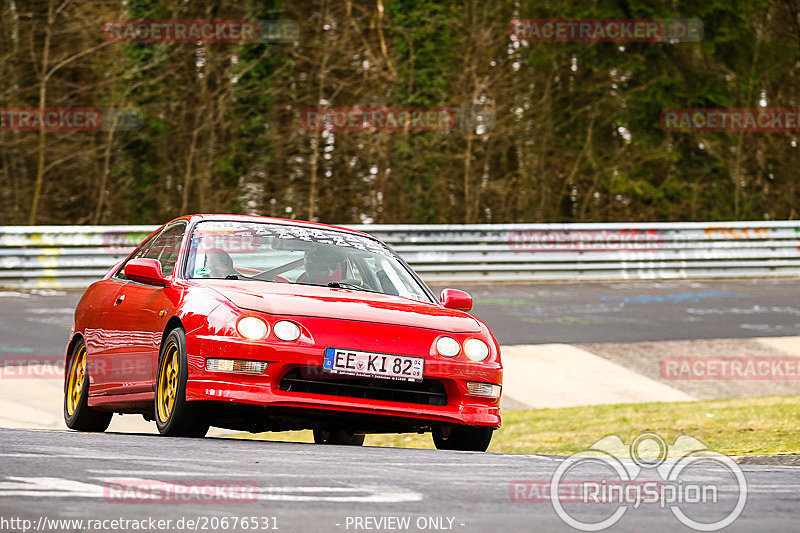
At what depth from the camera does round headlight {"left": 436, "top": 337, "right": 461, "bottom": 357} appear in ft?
25.0

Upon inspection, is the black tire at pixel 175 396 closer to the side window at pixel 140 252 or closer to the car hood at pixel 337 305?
the car hood at pixel 337 305

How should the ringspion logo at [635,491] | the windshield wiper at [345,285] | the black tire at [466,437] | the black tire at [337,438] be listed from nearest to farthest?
the ringspion logo at [635,491] → the black tire at [466,437] → the windshield wiper at [345,285] → the black tire at [337,438]

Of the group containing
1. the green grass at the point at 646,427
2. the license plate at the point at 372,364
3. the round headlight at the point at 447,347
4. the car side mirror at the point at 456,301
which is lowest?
the green grass at the point at 646,427

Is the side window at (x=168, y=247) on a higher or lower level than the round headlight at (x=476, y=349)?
higher

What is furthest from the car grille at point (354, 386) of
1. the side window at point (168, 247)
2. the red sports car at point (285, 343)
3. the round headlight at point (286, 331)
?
the side window at point (168, 247)

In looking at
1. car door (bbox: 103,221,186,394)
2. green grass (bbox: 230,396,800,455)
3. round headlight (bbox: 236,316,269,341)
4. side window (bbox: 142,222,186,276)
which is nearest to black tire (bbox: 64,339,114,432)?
car door (bbox: 103,221,186,394)

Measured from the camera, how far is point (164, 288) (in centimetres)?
814

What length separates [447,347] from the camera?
7.67 metres

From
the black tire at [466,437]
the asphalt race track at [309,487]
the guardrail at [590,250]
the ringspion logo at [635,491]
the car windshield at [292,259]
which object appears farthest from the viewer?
the guardrail at [590,250]

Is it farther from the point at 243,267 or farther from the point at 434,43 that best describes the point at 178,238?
the point at 434,43

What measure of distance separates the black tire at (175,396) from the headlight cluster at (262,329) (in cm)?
37

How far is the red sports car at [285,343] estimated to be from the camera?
7324 millimetres

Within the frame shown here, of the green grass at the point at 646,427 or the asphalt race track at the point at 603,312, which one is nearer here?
the green grass at the point at 646,427

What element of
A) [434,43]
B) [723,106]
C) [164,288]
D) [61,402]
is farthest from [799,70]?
[164,288]
